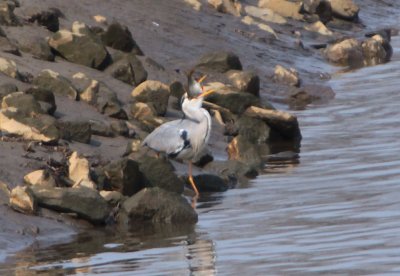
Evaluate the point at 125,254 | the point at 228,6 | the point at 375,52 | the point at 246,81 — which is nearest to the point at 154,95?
the point at 246,81

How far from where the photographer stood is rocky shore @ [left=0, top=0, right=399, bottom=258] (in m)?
12.5

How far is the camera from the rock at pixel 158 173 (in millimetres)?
13547

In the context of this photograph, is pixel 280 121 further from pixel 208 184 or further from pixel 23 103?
pixel 23 103

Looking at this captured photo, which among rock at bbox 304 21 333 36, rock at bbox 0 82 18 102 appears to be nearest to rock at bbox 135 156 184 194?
rock at bbox 0 82 18 102

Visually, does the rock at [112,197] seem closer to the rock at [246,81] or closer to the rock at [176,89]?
the rock at [176,89]

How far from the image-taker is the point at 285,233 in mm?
11453

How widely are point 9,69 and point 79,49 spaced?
195cm

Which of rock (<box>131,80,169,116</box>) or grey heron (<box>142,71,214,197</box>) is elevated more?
grey heron (<box>142,71,214,197</box>)

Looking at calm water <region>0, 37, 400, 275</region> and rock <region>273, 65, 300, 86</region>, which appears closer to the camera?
calm water <region>0, 37, 400, 275</region>

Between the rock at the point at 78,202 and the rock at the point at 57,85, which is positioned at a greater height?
the rock at the point at 78,202

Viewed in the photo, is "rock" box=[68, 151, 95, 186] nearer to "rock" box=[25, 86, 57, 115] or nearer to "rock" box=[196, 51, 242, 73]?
"rock" box=[25, 86, 57, 115]

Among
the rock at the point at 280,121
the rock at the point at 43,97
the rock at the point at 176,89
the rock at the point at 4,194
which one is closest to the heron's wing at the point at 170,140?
the rock at the point at 43,97

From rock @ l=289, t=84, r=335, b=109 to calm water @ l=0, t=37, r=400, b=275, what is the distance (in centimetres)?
383

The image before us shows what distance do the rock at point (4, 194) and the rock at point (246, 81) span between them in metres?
6.80
